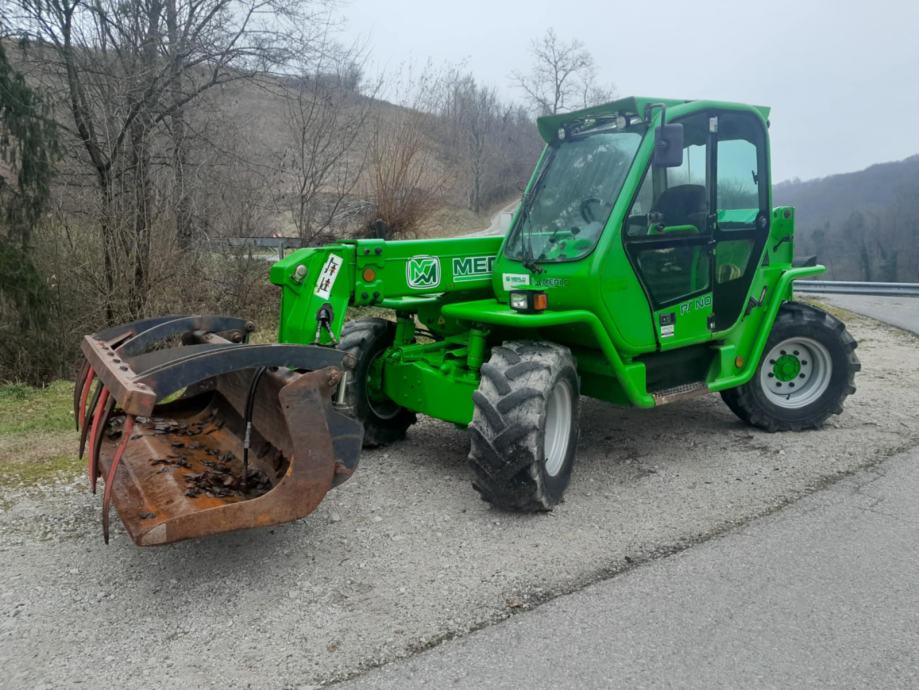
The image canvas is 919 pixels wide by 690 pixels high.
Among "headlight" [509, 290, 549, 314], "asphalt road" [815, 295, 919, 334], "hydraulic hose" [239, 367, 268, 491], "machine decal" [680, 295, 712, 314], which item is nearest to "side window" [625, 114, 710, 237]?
"machine decal" [680, 295, 712, 314]

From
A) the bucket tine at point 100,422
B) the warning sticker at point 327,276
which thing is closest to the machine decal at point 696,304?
the warning sticker at point 327,276

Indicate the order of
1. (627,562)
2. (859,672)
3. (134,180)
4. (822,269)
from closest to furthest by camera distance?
(859,672)
(627,562)
(822,269)
(134,180)

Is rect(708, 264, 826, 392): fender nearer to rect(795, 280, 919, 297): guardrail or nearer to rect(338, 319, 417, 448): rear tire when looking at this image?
rect(338, 319, 417, 448): rear tire

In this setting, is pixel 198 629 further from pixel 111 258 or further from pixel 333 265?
pixel 111 258

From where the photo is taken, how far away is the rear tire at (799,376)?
20.2 ft

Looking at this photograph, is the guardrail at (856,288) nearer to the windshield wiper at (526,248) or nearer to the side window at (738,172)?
the side window at (738,172)

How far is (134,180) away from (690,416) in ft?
25.2

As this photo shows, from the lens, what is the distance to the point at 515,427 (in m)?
4.25

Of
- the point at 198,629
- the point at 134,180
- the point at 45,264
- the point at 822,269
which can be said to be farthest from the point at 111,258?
the point at 822,269

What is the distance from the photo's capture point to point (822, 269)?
21.5 ft

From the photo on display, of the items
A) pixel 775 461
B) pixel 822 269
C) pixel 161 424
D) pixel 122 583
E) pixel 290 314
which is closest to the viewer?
pixel 122 583

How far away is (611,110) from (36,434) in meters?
5.09

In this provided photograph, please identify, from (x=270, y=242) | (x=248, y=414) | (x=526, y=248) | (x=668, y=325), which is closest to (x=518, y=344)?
(x=526, y=248)

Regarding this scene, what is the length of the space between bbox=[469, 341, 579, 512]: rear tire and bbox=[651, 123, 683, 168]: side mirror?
138 centimetres
